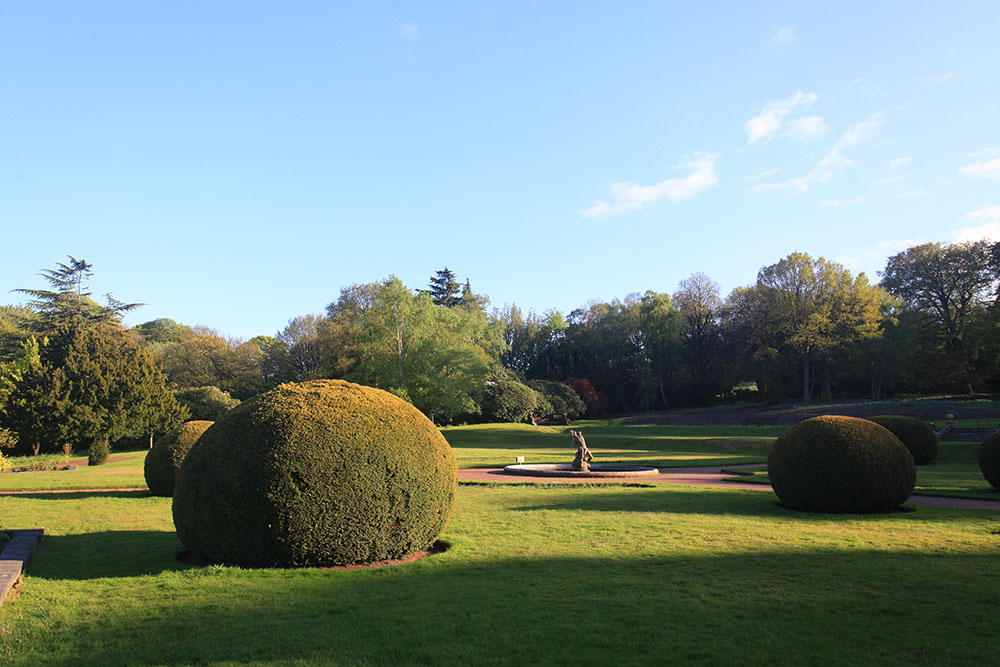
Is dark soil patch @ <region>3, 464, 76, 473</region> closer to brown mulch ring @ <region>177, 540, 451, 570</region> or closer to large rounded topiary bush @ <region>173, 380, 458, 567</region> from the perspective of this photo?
brown mulch ring @ <region>177, 540, 451, 570</region>

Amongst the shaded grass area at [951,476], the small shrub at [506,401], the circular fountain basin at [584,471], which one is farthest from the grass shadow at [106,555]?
the small shrub at [506,401]

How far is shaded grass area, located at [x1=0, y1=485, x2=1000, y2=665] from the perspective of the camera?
16.0 feet

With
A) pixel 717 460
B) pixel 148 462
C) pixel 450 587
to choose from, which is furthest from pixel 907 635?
pixel 717 460

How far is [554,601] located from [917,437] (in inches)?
944

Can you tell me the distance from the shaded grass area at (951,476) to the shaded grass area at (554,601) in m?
6.19

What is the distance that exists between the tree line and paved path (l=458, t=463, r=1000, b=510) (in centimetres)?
2148

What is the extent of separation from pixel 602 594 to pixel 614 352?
71.6 metres

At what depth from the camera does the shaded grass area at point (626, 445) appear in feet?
92.9

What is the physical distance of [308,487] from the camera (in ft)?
24.2

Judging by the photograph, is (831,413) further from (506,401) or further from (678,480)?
(678,480)

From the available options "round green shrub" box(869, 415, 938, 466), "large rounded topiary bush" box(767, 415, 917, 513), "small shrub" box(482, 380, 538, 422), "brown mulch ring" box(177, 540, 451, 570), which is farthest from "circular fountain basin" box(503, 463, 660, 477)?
"small shrub" box(482, 380, 538, 422)

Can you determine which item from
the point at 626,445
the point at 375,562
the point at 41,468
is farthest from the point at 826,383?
the point at 375,562

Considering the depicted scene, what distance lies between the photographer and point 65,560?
27.9ft

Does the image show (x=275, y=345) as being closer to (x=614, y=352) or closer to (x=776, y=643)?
(x=614, y=352)
